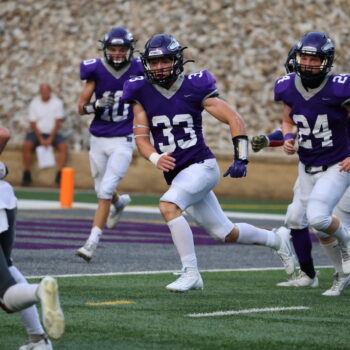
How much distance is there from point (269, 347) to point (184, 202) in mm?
2133

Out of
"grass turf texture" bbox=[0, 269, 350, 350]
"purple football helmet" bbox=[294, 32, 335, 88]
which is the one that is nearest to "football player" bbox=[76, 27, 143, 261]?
"grass turf texture" bbox=[0, 269, 350, 350]

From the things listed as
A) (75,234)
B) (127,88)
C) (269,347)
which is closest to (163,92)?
(127,88)

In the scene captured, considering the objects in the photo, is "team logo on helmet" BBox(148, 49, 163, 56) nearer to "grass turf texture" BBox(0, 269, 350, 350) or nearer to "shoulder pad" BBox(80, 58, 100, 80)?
"grass turf texture" BBox(0, 269, 350, 350)

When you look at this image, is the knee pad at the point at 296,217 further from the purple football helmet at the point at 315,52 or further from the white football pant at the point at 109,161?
the white football pant at the point at 109,161

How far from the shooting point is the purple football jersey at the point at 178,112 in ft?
28.0

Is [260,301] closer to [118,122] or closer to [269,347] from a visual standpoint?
[269,347]

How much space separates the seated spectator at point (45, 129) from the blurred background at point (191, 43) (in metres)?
0.48

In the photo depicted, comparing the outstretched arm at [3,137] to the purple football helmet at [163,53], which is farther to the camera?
the purple football helmet at [163,53]

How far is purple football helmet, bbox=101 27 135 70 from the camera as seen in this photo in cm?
1128

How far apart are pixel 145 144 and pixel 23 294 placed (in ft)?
9.71

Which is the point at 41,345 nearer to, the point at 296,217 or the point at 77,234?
the point at 296,217

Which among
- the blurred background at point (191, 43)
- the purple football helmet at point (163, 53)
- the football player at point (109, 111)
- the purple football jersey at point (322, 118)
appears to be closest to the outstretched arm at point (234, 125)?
the purple football helmet at point (163, 53)

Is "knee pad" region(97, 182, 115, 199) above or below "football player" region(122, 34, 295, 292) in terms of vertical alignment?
below

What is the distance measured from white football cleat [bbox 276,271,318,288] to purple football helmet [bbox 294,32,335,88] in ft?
5.11
